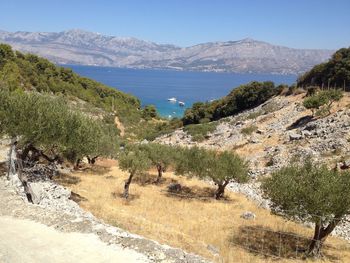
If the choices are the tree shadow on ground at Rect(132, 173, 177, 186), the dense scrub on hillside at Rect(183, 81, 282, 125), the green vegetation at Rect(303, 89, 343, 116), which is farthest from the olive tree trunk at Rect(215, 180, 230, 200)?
the dense scrub on hillside at Rect(183, 81, 282, 125)

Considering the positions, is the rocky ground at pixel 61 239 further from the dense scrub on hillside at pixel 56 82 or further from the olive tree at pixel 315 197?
the dense scrub on hillside at pixel 56 82

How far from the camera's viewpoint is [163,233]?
25969 mm

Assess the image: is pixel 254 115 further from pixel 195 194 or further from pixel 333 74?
pixel 195 194

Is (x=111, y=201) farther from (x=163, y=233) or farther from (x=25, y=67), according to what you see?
(x=25, y=67)

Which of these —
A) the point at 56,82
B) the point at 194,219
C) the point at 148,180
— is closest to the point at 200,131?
the point at 148,180

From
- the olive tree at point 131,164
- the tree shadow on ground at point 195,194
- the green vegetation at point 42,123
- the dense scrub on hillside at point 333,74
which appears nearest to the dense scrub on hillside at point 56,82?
the dense scrub on hillside at point 333,74

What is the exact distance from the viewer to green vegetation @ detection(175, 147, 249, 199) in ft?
133

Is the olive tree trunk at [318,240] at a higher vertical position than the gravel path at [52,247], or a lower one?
lower

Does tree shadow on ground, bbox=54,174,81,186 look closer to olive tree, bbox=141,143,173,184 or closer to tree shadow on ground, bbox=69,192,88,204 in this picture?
tree shadow on ground, bbox=69,192,88,204

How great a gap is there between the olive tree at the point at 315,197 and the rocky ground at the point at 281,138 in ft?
24.9

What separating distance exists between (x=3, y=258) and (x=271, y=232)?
20.8 m

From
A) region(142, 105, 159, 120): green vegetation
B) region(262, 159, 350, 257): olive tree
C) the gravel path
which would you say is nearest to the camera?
the gravel path

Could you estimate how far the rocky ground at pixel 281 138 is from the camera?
159ft

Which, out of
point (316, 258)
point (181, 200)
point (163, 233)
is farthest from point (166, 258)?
point (181, 200)
